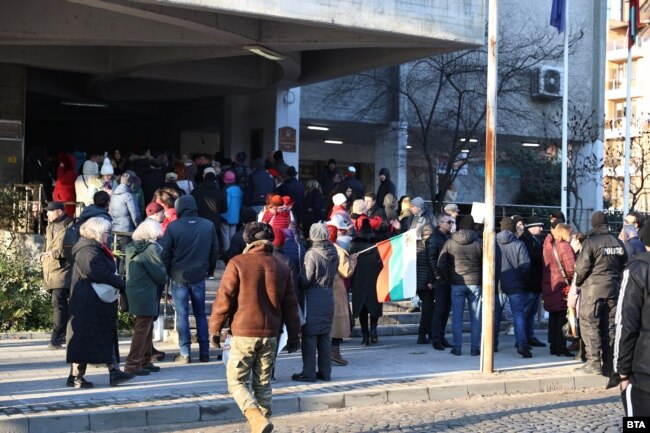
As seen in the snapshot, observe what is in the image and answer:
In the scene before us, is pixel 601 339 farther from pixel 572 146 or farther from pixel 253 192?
pixel 572 146

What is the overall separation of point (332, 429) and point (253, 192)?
9.56 metres

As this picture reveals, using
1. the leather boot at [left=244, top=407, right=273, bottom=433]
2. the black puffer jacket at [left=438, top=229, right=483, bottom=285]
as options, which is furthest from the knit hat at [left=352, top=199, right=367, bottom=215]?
the leather boot at [left=244, top=407, right=273, bottom=433]

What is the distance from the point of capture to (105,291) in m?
10.2

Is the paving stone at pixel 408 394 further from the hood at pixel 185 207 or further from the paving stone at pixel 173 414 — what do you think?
the hood at pixel 185 207

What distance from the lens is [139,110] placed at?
3098 cm

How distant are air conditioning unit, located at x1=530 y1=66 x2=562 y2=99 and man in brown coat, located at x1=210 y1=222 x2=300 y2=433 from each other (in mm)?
A: 21300

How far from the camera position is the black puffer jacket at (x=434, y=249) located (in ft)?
47.6

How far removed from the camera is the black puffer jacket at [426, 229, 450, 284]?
14.5m

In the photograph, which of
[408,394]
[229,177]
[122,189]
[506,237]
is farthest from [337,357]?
[229,177]

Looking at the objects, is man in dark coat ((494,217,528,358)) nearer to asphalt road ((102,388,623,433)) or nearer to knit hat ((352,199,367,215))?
knit hat ((352,199,367,215))

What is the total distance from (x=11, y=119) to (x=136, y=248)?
12225mm

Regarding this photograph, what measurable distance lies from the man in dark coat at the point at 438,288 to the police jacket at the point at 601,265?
7.95 ft

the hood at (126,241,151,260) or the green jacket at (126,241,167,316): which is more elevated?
the hood at (126,241,151,260)

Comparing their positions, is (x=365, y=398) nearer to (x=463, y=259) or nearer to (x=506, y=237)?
(x=463, y=259)
